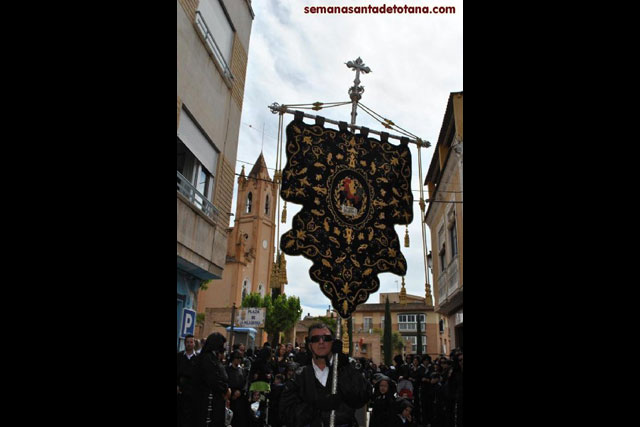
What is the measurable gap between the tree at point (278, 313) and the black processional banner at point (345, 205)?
26.8 m

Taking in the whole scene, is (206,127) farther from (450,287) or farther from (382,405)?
(450,287)

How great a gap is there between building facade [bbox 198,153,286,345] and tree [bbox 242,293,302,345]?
1494mm

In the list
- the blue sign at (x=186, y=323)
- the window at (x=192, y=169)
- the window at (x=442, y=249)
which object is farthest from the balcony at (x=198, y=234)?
the window at (x=442, y=249)

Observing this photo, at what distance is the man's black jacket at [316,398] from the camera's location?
2.70m

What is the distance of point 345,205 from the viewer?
3.68 m

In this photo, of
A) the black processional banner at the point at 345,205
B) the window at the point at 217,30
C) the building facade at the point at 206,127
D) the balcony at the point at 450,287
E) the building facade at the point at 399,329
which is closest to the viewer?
the black processional banner at the point at 345,205

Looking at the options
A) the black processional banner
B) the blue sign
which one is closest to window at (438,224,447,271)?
the blue sign

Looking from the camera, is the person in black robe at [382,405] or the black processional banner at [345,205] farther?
the person in black robe at [382,405]

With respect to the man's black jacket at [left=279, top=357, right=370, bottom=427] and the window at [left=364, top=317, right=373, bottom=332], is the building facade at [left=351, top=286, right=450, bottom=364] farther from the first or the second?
the man's black jacket at [left=279, top=357, right=370, bottom=427]

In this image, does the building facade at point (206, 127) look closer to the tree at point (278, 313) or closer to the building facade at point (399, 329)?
the tree at point (278, 313)

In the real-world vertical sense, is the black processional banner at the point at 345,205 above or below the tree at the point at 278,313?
above

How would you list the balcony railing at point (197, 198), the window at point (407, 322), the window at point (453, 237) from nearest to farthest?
the balcony railing at point (197, 198)
the window at point (453, 237)
the window at point (407, 322)
